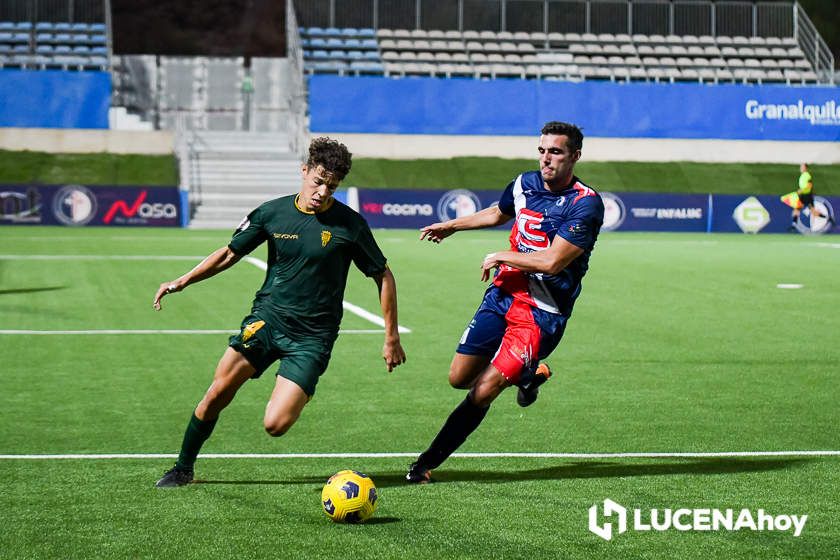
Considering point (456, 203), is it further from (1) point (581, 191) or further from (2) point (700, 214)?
(1) point (581, 191)

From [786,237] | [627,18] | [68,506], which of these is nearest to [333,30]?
[627,18]

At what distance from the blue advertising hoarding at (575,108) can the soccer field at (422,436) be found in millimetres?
27297

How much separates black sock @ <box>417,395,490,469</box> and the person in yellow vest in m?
32.5

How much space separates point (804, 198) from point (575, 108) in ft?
31.1

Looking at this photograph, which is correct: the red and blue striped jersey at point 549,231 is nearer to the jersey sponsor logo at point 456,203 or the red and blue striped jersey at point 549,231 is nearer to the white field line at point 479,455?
the white field line at point 479,455

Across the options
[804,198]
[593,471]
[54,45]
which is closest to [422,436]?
[593,471]

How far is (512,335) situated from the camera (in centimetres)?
762

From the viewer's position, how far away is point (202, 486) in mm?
7176

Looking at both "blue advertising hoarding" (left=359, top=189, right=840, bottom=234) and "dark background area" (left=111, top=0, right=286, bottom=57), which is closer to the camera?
"blue advertising hoarding" (left=359, top=189, right=840, bottom=234)

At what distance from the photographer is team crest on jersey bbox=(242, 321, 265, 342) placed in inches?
281

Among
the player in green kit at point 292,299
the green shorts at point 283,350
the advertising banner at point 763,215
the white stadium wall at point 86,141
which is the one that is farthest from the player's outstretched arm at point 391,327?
the white stadium wall at point 86,141

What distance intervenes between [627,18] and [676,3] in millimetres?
2110

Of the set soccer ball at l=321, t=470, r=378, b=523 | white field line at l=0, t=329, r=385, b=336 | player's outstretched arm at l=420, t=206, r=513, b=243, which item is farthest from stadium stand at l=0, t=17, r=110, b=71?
Result: soccer ball at l=321, t=470, r=378, b=523

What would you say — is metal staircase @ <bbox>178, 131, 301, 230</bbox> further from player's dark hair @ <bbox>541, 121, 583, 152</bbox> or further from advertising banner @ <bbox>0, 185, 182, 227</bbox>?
player's dark hair @ <bbox>541, 121, 583, 152</bbox>
